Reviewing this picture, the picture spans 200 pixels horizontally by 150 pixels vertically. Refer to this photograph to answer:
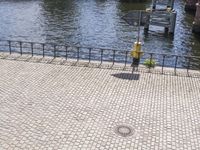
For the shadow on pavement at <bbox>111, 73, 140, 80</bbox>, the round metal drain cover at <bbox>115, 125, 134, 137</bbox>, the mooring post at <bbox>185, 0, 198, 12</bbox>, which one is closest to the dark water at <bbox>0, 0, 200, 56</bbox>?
the mooring post at <bbox>185, 0, 198, 12</bbox>

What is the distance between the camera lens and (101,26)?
4716 cm

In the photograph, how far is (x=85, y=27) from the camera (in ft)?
152

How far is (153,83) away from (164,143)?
638 cm

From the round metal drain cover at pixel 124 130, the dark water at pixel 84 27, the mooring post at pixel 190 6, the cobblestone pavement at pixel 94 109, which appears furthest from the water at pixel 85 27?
the round metal drain cover at pixel 124 130

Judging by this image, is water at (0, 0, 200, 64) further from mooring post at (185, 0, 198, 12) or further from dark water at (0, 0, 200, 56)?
mooring post at (185, 0, 198, 12)

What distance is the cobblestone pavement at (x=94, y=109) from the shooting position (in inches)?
536

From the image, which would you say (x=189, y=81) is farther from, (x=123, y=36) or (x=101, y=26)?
(x=101, y=26)

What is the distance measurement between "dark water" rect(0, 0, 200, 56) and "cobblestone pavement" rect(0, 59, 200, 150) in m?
17.4

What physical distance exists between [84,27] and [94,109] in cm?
Answer: 3119

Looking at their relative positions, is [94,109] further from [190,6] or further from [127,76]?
[190,6]

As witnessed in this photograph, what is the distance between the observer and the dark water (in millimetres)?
39375

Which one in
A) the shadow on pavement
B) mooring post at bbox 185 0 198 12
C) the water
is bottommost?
the water

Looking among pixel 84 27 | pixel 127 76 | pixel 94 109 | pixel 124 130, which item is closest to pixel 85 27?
pixel 84 27

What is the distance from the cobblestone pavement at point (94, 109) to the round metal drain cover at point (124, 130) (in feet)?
0.14
